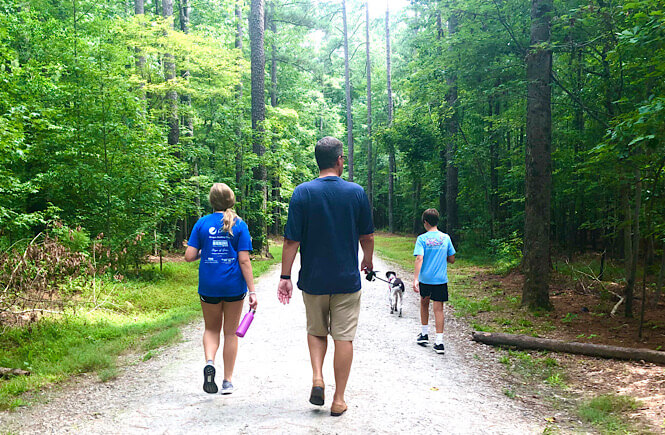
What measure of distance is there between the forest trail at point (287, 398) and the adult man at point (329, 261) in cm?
52

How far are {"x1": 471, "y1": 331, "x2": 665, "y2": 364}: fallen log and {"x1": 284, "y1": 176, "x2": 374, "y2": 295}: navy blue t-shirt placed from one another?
→ 3875mm

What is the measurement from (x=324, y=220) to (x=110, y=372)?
3.61 meters

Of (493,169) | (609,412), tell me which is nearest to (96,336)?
(609,412)

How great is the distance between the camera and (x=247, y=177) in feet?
56.7

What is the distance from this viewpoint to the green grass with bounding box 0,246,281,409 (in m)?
5.50

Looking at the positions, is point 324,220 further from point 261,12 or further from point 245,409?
point 261,12

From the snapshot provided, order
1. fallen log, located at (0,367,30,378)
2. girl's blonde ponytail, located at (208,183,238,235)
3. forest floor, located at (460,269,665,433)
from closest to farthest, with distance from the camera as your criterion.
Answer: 1. girl's blonde ponytail, located at (208,183,238,235)
2. forest floor, located at (460,269,665,433)
3. fallen log, located at (0,367,30,378)

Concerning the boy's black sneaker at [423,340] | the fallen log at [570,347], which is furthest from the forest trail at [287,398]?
the fallen log at [570,347]

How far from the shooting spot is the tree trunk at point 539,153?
28.1 ft

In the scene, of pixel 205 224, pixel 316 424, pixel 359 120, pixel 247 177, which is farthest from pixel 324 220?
pixel 359 120

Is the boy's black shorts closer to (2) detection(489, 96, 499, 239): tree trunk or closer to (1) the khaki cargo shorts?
(1) the khaki cargo shorts

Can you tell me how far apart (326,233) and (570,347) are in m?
4.47

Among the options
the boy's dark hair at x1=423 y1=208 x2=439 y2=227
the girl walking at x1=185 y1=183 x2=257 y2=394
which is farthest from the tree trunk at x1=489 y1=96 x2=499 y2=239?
the girl walking at x1=185 y1=183 x2=257 y2=394

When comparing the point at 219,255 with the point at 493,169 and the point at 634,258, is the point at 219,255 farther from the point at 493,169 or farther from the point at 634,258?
the point at 493,169
